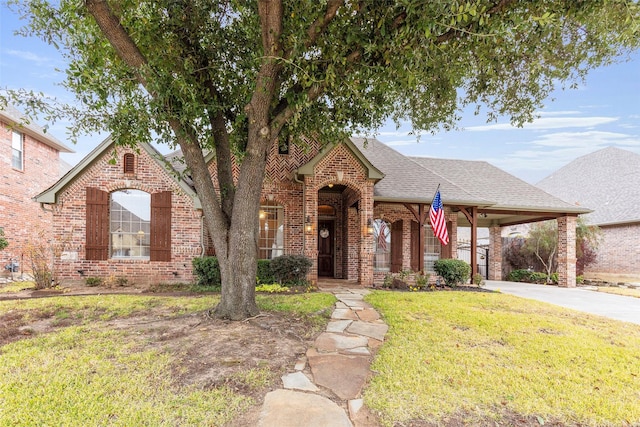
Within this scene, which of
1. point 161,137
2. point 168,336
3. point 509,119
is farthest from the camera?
point 509,119

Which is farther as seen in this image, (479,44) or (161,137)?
(161,137)

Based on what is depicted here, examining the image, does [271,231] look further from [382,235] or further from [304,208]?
[382,235]

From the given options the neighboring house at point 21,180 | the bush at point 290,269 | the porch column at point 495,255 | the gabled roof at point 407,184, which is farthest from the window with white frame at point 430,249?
the neighboring house at point 21,180

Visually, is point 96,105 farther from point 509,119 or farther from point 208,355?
point 509,119

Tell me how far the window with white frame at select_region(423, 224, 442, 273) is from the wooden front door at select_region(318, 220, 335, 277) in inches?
154

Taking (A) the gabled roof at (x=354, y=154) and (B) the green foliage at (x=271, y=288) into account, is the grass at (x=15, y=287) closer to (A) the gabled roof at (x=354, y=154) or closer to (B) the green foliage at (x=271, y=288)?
(B) the green foliage at (x=271, y=288)

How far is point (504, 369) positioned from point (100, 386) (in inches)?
172

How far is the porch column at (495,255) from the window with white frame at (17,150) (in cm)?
2162

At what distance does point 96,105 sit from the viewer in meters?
5.02

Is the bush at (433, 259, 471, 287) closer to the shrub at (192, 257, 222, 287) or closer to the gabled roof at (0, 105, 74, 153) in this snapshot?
the shrub at (192, 257, 222, 287)

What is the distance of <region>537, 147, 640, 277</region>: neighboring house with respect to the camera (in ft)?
49.1

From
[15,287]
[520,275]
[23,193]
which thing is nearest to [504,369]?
[15,287]

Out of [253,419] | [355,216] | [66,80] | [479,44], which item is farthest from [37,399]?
[355,216]

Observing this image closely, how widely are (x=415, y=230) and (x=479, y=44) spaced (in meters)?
8.59
